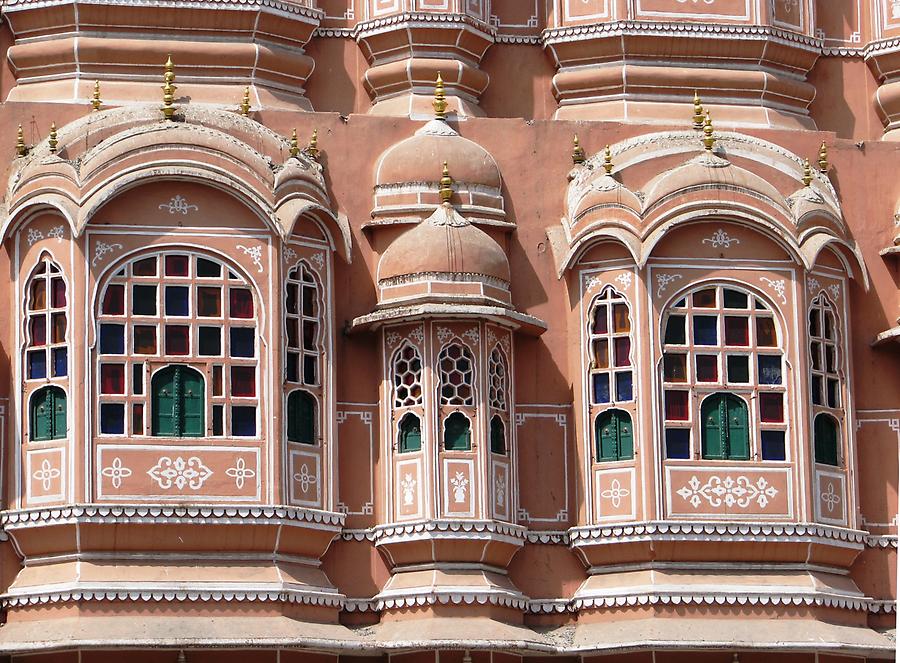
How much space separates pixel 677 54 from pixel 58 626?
9.54m

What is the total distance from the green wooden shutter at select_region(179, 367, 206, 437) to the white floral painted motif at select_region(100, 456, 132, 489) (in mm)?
683

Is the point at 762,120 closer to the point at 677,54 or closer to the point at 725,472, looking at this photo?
the point at 677,54

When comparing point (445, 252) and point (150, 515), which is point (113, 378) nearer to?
point (150, 515)

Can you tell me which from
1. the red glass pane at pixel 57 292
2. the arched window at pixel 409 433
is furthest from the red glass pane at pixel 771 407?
the red glass pane at pixel 57 292

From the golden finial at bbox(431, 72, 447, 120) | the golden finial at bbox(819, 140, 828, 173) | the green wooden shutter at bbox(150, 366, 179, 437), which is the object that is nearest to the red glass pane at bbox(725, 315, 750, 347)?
the golden finial at bbox(819, 140, 828, 173)

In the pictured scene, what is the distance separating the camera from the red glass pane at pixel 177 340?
28359mm

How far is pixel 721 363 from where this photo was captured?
96.2 feet

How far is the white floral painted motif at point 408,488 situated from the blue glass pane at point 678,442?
8.76ft

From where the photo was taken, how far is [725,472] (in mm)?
29000

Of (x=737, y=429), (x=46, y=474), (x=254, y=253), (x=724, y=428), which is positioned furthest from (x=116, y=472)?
(x=737, y=429)

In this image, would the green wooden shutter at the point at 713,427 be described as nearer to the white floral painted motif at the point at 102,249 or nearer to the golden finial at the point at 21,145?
the white floral painted motif at the point at 102,249

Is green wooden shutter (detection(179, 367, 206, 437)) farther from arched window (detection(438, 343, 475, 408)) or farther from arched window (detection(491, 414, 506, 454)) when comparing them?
arched window (detection(491, 414, 506, 454))

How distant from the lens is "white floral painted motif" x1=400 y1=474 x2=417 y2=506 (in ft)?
94.5

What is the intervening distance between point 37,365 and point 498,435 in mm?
4777
